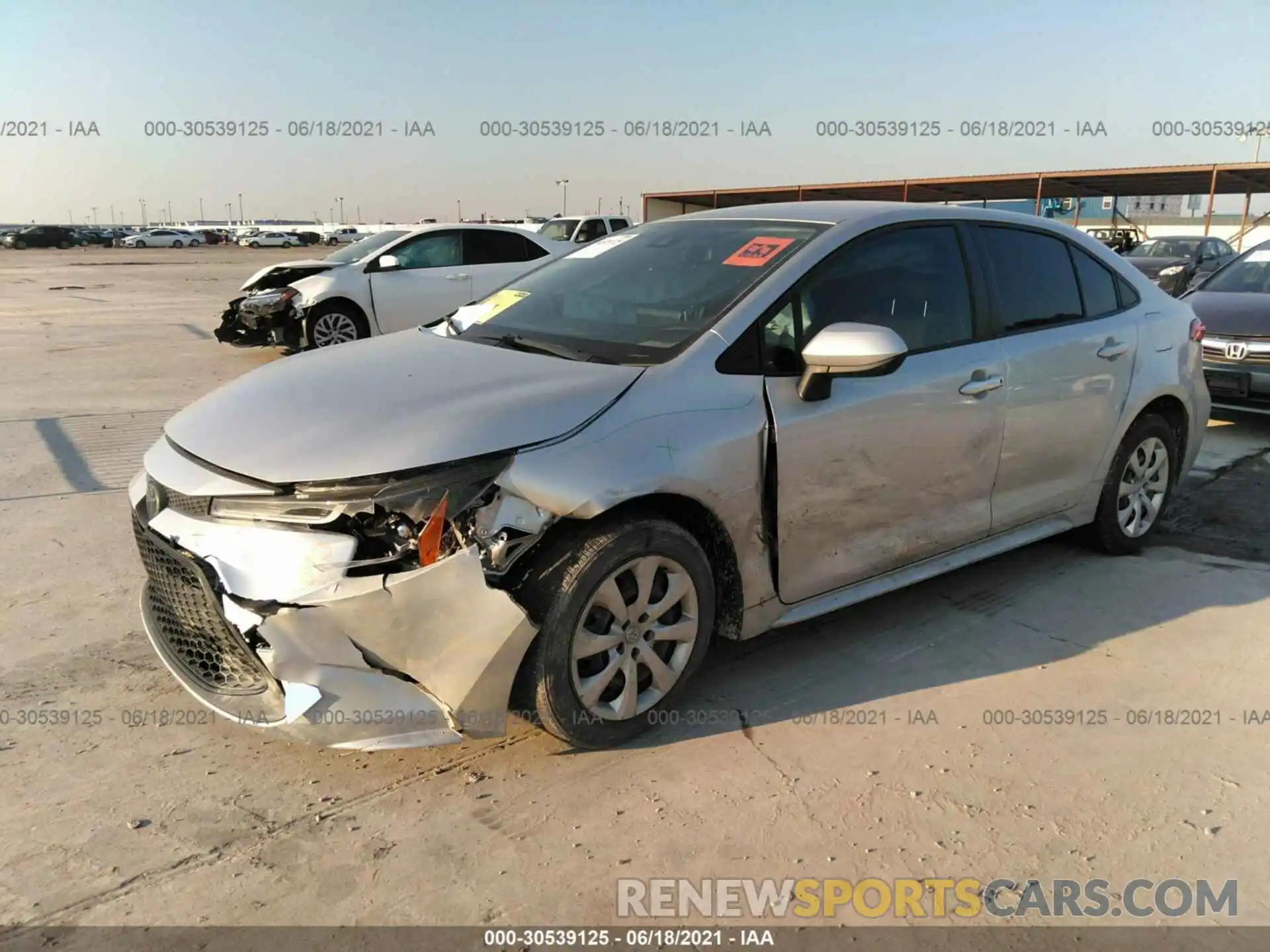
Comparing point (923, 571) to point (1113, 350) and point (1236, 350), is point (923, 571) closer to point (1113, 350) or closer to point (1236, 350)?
point (1113, 350)

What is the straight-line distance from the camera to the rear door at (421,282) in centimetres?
1050

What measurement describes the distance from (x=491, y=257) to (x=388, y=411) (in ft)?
29.1

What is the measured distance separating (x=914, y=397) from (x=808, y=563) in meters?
0.77

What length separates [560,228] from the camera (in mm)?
18484

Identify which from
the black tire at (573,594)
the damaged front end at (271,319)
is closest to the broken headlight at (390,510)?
the black tire at (573,594)

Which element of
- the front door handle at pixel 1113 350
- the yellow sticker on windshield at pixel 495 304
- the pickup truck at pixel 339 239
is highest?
the pickup truck at pixel 339 239

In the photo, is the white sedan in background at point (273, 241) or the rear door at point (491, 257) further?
the white sedan in background at point (273, 241)

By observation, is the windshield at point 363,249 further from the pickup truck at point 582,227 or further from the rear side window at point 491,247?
the pickup truck at point 582,227

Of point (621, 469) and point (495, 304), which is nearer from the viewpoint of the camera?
point (621, 469)

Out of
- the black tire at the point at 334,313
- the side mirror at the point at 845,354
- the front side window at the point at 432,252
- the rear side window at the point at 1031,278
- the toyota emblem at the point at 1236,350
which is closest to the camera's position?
the side mirror at the point at 845,354

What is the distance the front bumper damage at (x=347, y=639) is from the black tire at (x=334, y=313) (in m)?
7.93

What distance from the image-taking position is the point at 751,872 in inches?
98.1

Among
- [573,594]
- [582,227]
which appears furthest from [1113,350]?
[582,227]

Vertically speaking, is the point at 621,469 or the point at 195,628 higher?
the point at 621,469
